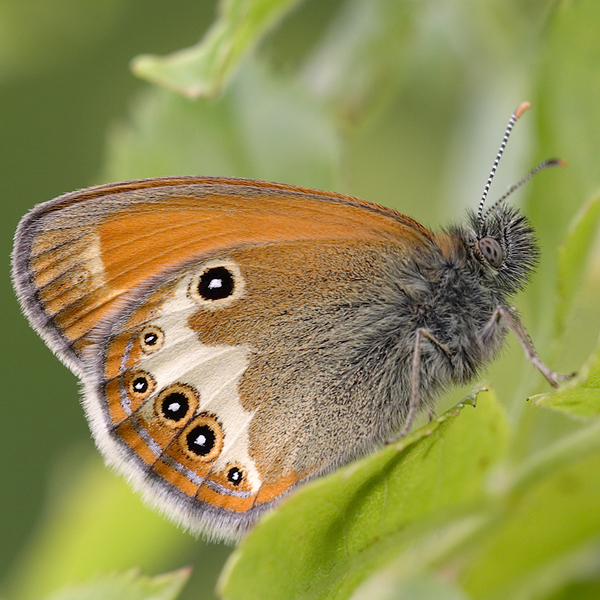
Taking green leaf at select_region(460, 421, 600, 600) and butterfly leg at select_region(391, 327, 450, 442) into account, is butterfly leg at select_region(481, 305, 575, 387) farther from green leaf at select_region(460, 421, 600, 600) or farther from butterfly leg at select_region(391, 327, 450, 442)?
green leaf at select_region(460, 421, 600, 600)

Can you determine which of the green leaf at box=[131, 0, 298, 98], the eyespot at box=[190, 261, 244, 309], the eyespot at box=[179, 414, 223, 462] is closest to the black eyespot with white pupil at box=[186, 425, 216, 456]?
the eyespot at box=[179, 414, 223, 462]

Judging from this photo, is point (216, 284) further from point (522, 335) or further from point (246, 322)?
point (522, 335)

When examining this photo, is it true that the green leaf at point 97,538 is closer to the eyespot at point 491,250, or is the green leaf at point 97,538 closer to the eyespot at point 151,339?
the eyespot at point 151,339

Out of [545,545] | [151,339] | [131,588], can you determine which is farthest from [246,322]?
[545,545]

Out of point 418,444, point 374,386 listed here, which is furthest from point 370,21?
point 418,444

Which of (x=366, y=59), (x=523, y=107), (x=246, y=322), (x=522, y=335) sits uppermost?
(x=366, y=59)

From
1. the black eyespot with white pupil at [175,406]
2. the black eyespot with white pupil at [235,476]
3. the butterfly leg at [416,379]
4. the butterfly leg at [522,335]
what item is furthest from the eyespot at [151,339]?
the butterfly leg at [522,335]
